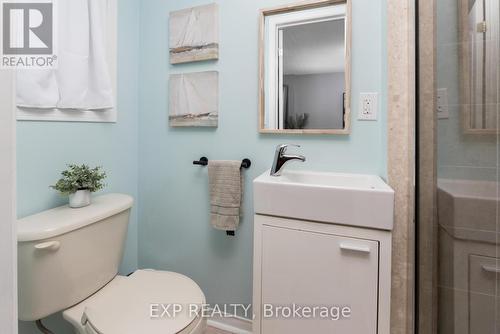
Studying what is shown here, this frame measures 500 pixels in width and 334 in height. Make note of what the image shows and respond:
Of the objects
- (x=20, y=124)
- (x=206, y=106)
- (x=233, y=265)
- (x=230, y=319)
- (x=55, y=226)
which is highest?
(x=206, y=106)

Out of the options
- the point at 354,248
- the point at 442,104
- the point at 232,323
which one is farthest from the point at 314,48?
the point at 232,323

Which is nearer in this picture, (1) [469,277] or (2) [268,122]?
(1) [469,277]

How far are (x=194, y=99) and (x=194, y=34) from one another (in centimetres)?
36

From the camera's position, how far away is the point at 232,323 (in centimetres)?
151

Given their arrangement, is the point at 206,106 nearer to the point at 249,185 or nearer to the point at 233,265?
the point at 249,185

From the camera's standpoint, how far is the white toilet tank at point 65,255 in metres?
0.92

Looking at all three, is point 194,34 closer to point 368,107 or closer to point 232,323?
point 368,107

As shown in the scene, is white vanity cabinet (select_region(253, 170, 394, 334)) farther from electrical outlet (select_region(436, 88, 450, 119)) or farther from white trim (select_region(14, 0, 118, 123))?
white trim (select_region(14, 0, 118, 123))

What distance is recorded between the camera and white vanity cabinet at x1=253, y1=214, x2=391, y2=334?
0.96 m

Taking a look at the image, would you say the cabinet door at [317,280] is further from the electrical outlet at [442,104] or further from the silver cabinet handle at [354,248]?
the electrical outlet at [442,104]

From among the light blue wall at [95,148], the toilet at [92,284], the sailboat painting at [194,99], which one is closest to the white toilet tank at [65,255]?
the toilet at [92,284]

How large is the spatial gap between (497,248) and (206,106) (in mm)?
1304

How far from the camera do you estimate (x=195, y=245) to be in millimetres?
1591

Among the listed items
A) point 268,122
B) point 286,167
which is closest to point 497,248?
point 286,167
